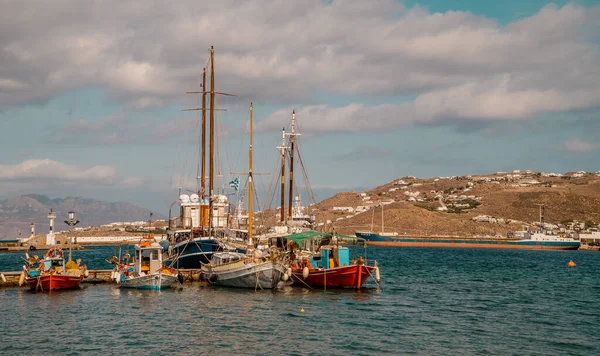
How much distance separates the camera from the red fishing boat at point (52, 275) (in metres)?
50.2

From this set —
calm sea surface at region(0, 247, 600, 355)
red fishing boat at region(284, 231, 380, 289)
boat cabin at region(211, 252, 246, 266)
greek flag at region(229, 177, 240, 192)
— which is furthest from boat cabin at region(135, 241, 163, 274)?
greek flag at region(229, 177, 240, 192)

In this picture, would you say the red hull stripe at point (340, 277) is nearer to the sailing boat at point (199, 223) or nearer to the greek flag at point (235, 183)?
the sailing boat at point (199, 223)

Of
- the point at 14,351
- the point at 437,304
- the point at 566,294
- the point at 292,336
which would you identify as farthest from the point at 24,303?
the point at 566,294

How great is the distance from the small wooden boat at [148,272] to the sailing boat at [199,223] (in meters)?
8.68

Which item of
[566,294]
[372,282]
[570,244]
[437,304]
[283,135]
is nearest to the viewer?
[437,304]

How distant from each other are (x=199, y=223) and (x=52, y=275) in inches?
1216

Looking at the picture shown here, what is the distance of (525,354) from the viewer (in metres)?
31.4

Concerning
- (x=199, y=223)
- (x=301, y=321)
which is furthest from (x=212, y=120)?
(x=301, y=321)

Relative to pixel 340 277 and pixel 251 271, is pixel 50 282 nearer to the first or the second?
pixel 251 271

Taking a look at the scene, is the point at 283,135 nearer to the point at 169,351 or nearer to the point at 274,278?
the point at 274,278

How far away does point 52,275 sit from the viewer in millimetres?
50156

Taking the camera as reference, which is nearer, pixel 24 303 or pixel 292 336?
pixel 292 336

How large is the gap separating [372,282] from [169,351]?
33089 mm

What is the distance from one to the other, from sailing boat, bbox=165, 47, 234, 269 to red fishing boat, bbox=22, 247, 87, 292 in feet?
38.7
